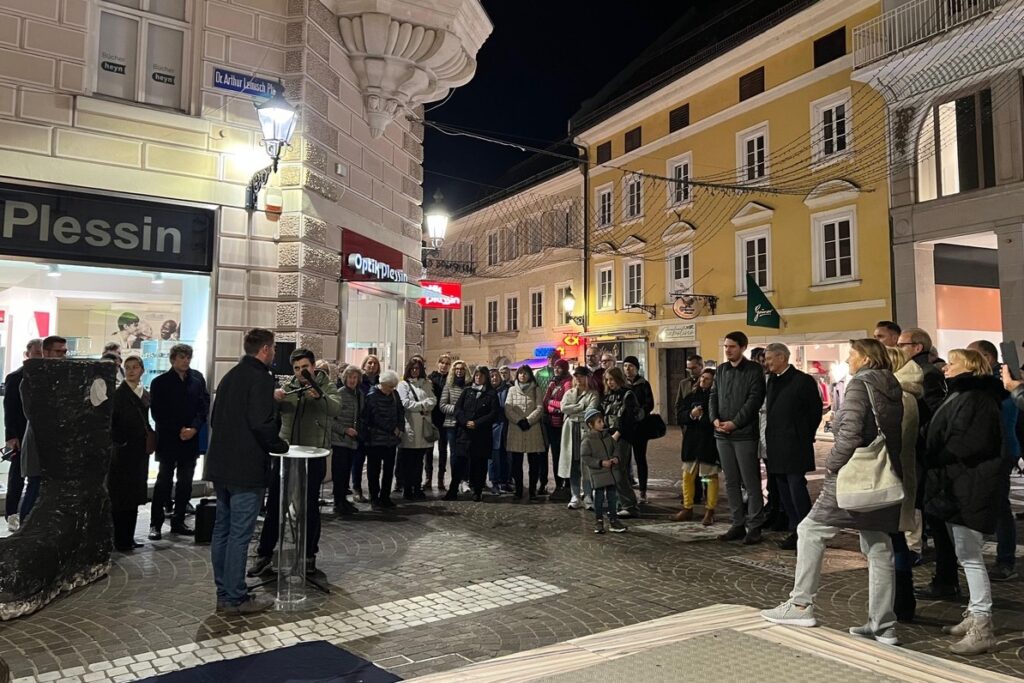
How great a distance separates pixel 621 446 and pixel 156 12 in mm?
8117

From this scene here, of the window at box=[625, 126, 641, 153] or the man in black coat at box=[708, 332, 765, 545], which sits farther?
the window at box=[625, 126, 641, 153]

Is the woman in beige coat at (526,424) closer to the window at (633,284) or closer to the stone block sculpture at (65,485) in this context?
the stone block sculpture at (65,485)

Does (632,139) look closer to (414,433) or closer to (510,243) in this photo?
(510,243)

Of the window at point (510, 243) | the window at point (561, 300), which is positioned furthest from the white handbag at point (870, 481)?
the window at point (510, 243)

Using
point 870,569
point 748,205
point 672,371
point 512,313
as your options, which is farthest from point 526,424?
point 512,313

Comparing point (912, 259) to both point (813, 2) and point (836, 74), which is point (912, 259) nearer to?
point (836, 74)

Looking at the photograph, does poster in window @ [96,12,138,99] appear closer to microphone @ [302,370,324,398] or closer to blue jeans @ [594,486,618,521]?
microphone @ [302,370,324,398]

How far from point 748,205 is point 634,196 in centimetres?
515

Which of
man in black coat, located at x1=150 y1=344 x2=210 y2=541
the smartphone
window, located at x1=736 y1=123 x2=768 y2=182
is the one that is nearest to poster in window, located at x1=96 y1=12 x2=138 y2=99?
man in black coat, located at x1=150 y1=344 x2=210 y2=541

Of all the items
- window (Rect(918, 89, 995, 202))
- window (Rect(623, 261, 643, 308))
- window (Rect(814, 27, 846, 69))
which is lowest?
window (Rect(623, 261, 643, 308))

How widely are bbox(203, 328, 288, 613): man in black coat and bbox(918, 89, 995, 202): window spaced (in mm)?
15479

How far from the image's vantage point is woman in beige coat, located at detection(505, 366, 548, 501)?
32.0ft

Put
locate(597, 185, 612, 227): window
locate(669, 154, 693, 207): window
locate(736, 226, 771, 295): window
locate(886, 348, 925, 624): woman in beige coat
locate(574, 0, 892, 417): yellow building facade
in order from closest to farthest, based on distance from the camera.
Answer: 1. locate(886, 348, 925, 624): woman in beige coat
2. locate(574, 0, 892, 417): yellow building facade
3. locate(736, 226, 771, 295): window
4. locate(669, 154, 693, 207): window
5. locate(597, 185, 612, 227): window

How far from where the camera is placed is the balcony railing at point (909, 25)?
15039mm
